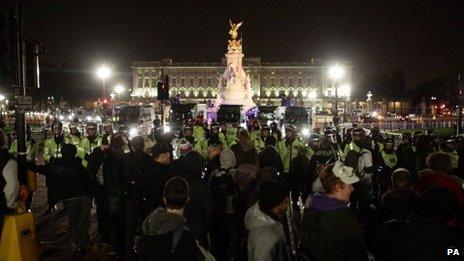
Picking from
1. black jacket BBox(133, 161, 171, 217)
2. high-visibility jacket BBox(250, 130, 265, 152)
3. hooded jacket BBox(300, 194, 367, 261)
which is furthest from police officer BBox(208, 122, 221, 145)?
hooded jacket BBox(300, 194, 367, 261)

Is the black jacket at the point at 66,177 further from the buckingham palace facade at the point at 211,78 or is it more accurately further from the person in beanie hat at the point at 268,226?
the buckingham palace facade at the point at 211,78

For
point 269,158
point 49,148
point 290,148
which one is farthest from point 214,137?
point 269,158

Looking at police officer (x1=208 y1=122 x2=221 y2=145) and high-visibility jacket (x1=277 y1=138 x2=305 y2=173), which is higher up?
police officer (x1=208 y1=122 x2=221 y2=145)

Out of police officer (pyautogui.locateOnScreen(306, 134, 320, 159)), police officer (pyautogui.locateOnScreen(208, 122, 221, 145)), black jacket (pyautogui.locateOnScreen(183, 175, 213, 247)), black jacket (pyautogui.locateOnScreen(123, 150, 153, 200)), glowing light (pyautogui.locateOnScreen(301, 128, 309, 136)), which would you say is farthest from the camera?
glowing light (pyautogui.locateOnScreen(301, 128, 309, 136))

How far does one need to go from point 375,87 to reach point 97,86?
7633cm

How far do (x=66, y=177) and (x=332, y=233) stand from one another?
17.5 feet

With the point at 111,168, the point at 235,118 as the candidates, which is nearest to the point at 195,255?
the point at 111,168

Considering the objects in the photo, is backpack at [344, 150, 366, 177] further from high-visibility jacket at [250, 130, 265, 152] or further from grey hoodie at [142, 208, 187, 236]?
grey hoodie at [142, 208, 187, 236]

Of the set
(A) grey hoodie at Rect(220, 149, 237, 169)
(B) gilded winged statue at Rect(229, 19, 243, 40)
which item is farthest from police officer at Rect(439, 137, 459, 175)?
(B) gilded winged statue at Rect(229, 19, 243, 40)

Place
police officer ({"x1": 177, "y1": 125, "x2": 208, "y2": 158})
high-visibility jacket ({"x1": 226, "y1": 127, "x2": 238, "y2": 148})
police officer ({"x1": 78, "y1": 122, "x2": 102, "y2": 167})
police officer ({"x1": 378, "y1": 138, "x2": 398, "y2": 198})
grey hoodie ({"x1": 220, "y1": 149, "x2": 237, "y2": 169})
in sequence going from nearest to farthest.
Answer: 1. grey hoodie ({"x1": 220, "y1": 149, "x2": 237, "y2": 169})
2. police officer ({"x1": 378, "y1": 138, "x2": 398, "y2": 198})
3. police officer ({"x1": 78, "y1": 122, "x2": 102, "y2": 167})
4. police officer ({"x1": 177, "y1": 125, "x2": 208, "y2": 158})
5. high-visibility jacket ({"x1": 226, "y1": 127, "x2": 238, "y2": 148})

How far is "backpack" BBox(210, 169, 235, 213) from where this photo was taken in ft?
23.4

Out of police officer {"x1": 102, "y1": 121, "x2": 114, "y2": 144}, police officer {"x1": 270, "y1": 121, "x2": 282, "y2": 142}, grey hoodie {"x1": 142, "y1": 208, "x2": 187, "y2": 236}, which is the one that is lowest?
grey hoodie {"x1": 142, "y1": 208, "x2": 187, "y2": 236}

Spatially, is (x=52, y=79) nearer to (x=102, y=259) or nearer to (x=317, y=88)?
(x=317, y=88)

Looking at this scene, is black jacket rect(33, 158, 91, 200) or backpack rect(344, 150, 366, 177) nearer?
black jacket rect(33, 158, 91, 200)
